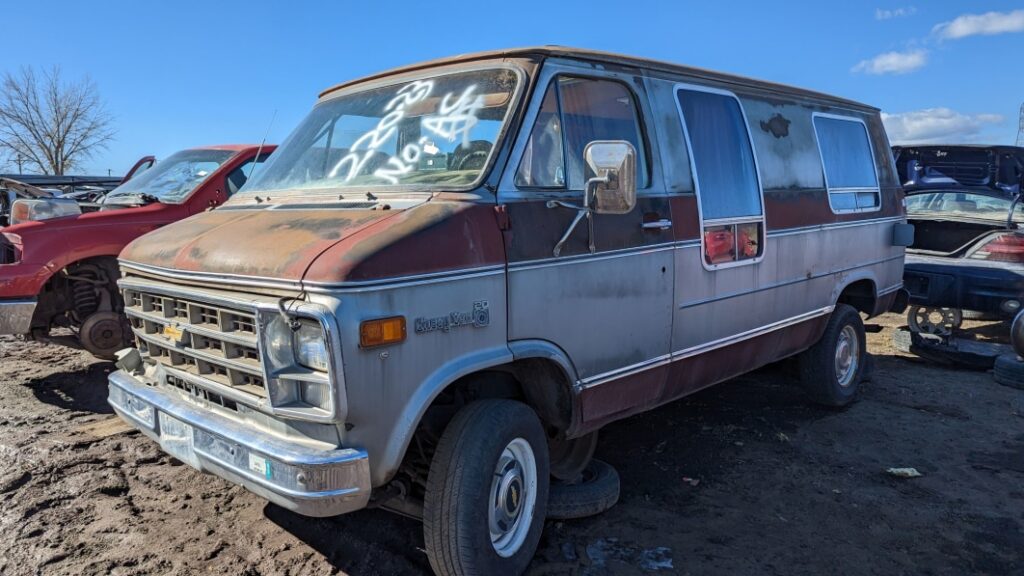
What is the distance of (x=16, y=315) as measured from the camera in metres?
5.51

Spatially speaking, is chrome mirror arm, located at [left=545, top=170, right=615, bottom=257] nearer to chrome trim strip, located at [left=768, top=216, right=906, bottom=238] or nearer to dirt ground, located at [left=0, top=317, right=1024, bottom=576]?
dirt ground, located at [left=0, top=317, right=1024, bottom=576]

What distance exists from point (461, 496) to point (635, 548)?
1.19 meters

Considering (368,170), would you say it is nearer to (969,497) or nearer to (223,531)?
(223,531)

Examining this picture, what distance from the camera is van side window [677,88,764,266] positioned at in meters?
4.23

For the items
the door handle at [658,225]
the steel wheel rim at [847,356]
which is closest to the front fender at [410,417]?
the door handle at [658,225]

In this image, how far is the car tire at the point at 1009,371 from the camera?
6.50 m

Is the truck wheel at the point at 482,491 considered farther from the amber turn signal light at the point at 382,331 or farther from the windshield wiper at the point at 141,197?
the windshield wiper at the point at 141,197

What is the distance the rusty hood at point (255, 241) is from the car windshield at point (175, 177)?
117 inches

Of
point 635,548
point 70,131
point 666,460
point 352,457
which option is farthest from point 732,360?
point 70,131

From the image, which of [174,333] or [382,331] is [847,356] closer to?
[382,331]

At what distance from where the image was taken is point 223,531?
12.0 feet

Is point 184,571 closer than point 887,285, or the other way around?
point 184,571

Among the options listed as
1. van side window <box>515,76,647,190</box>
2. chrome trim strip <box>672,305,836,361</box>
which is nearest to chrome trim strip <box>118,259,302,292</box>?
van side window <box>515,76,647,190</box>

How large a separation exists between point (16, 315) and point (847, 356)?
672 cm
